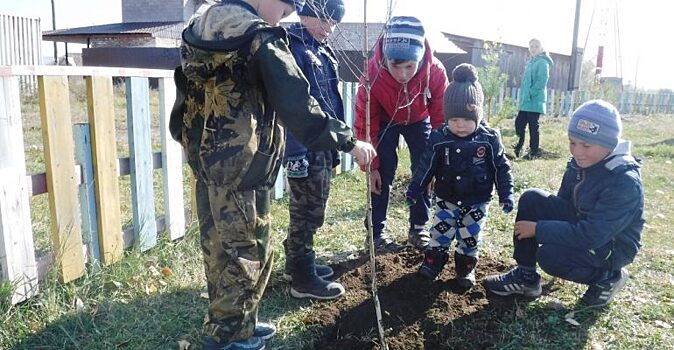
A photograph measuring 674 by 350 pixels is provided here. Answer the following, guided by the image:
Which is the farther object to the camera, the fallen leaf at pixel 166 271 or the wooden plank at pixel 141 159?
the wooden plank at pixel 141 159

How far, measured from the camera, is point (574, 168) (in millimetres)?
2891

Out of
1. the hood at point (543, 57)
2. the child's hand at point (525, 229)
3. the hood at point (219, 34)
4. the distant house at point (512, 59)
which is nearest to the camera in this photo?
the hood at point (219, 34)

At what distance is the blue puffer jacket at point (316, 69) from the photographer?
105 inches

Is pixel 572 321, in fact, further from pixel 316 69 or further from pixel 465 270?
pixel 316 69

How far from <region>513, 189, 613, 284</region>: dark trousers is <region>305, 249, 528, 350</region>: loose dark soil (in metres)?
0.29


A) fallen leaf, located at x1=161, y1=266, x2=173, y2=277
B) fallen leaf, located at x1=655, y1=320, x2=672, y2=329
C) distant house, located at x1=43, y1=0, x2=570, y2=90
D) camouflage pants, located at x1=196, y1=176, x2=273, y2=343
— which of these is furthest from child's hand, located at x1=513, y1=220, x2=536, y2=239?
distant house, located at x1=43, y1=0, x2=570, y2=90

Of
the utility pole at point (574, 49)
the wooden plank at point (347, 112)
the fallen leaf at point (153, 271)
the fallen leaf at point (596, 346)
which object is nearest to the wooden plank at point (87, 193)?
the fallen leaf at point (153, 271)

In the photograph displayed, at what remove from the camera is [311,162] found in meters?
2.86

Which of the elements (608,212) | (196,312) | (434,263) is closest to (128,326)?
(196,312)

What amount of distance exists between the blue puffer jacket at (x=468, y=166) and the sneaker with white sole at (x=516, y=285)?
470mm

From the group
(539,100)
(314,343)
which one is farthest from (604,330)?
(539,100)

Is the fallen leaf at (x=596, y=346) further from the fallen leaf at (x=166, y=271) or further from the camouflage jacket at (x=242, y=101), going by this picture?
the fallen leaf at (x=166, y=271)

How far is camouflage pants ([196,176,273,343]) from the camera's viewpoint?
6.77 ft

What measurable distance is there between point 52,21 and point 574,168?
41771 mm
